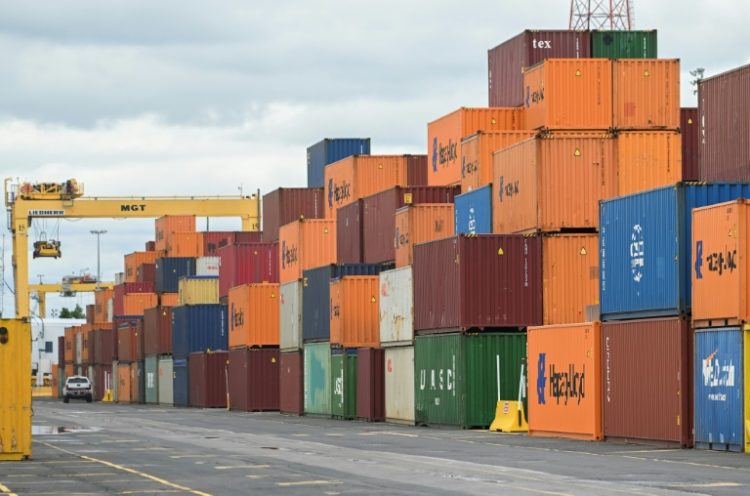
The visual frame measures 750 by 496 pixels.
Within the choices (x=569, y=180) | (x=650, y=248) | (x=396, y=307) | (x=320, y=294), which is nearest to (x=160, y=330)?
(x=320, y=294)

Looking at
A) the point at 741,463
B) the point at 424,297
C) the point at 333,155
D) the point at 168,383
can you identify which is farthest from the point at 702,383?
Result: the point at 168,383

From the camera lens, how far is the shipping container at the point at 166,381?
93.9 m

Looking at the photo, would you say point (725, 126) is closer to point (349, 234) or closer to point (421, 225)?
point (421, 225)

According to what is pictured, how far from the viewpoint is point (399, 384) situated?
55062 mm

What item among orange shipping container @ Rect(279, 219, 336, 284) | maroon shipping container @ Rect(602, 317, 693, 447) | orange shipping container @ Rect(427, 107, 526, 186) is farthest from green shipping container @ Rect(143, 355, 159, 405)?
maroon shipping container @ Rect(602, 317, 693, 447)

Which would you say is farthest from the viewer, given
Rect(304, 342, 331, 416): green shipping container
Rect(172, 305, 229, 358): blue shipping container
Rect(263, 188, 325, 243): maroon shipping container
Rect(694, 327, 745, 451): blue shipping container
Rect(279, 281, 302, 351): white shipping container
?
Rect(172, 305, 229, 358): blue shipping container

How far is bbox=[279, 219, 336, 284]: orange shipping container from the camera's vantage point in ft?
226

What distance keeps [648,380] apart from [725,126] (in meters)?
6.11

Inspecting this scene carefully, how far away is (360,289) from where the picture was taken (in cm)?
6038

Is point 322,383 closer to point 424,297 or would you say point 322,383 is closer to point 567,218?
point 424,297

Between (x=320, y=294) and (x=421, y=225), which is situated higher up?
(x=421, y=225)

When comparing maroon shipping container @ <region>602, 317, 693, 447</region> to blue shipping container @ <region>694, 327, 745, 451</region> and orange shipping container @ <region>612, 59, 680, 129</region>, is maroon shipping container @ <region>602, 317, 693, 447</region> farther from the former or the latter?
orange shipping container @ <region>612, 59, 680, 129</region>

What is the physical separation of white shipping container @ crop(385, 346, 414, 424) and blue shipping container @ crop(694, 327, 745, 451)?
18235 mm

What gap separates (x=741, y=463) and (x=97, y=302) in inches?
4104
